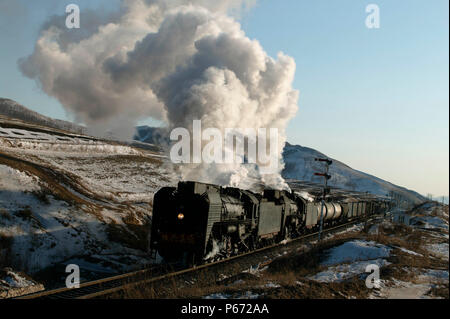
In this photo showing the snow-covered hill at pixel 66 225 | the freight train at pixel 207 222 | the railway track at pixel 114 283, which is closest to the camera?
the railway track at pixel 114 283

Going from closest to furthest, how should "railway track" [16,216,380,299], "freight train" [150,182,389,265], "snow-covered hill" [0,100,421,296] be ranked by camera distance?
"railway track" [16,216,380,299]
"freight train" [150,182,389,265]
"snow-covered hill" [0,100,421,296]

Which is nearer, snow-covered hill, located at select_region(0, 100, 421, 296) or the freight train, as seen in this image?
the freight train

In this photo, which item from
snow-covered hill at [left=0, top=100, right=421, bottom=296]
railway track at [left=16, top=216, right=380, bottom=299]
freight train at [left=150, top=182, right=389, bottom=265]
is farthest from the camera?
snow-covered hill at [left=0, top=100, right=421, bottom=296]

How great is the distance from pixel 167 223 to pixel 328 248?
1152cm

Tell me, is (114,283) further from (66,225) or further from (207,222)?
(66,225)

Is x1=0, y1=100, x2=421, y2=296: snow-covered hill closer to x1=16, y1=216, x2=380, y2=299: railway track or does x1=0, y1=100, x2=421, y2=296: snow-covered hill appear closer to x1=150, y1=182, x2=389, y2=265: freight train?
x1=150, y1=182, x2=389, y2=265: freight train

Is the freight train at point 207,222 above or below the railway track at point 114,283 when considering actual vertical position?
above

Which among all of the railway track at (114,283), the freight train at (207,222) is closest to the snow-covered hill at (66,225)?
the freight train at (207,222)

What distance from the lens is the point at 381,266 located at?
58.0ft

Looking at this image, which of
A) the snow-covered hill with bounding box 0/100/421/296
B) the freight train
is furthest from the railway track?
the snow-covered hill with bounding box 0/100/421/296

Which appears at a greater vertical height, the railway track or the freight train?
the freight train

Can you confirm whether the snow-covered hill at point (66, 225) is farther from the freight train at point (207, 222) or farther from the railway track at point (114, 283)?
the railway track at point (114, 283)

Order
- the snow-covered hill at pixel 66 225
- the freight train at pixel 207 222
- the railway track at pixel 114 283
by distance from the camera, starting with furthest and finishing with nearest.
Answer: the snow-covered hill at pixel 66 225
the freight train at pixel 207 222
the railway track at pixel 114 283

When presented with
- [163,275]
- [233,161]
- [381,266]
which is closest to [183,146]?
[233,161]
